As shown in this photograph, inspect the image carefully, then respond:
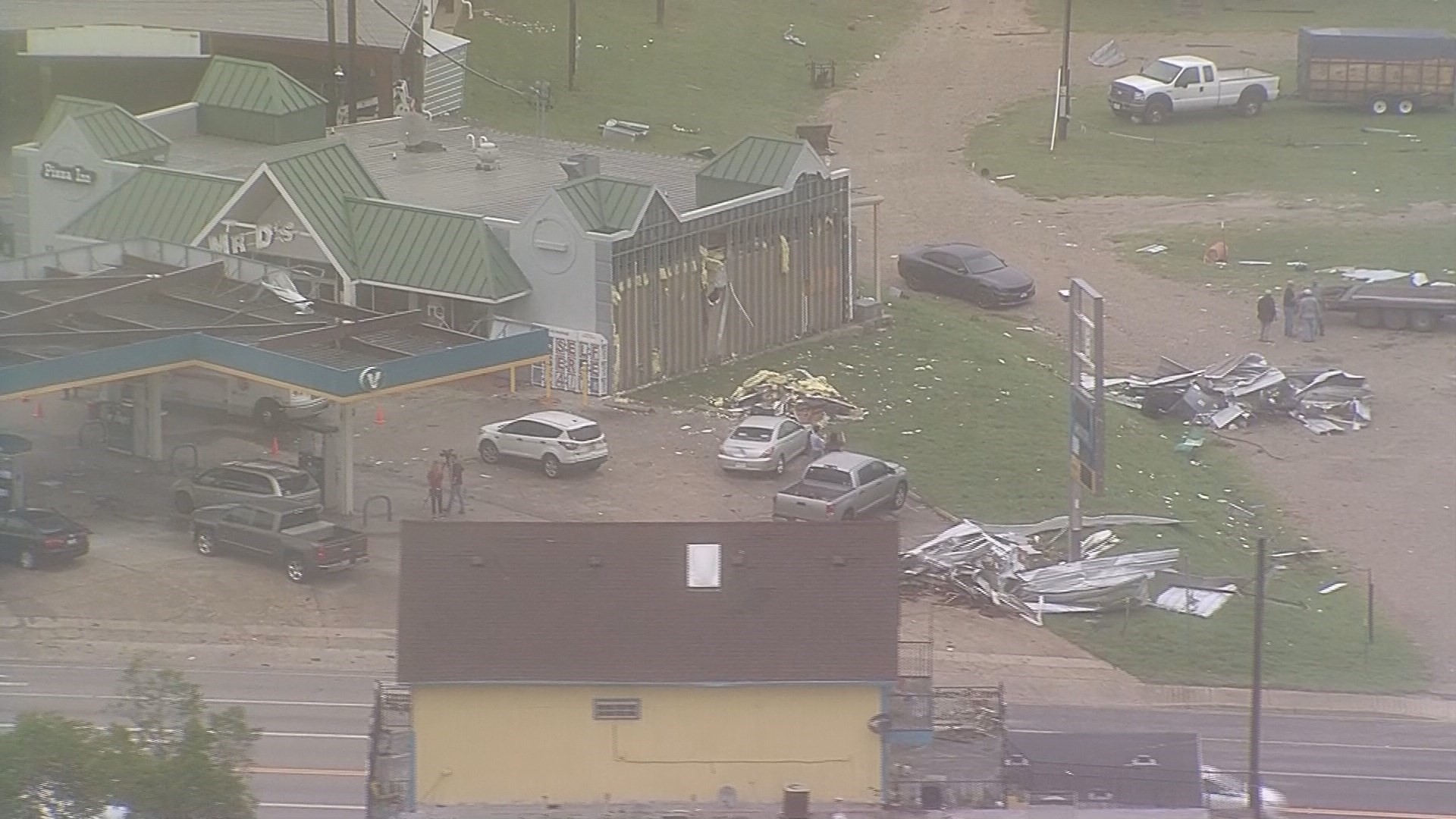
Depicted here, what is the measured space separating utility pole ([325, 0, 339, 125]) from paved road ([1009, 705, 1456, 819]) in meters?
35.7

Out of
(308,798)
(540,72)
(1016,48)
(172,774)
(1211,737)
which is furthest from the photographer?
(1016,48)

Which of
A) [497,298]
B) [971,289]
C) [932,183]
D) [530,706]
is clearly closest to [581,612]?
[530,706]

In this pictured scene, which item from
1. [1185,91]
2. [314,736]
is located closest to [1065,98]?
[1185,91]

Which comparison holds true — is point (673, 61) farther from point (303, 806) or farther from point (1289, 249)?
point (303, 806)

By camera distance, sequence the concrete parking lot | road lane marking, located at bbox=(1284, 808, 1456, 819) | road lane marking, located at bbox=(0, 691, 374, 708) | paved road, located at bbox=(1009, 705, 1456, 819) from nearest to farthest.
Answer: road lane marking, located at bbox=(1284, 808, 1456, 819), paved road, located at bbox=(1009, 705, 1456, 819), road lane marking, located at bbox=(0, 691, 374, 708), the concrete parking lot

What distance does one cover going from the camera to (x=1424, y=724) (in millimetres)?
31672

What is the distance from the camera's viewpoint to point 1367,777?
2889 centimetres

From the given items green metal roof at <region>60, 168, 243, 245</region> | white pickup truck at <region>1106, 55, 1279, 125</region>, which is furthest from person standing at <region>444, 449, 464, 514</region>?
white pickup truck at <region>1106, 55, 1279, 125</region>

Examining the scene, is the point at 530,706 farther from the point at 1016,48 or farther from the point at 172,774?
the point at 1016,48

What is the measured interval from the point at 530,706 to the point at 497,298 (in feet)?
68.0

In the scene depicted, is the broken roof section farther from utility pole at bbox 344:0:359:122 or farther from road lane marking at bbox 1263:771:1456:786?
road lane marking at bbox 1263:771:1456:786

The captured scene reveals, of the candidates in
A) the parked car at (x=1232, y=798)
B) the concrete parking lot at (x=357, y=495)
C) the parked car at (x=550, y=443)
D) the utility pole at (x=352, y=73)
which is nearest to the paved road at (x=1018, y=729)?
the parked car at (x=1232, y=798)

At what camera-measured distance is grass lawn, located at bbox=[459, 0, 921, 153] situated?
69875 millimetres

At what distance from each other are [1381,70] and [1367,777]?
4737 centimetres
